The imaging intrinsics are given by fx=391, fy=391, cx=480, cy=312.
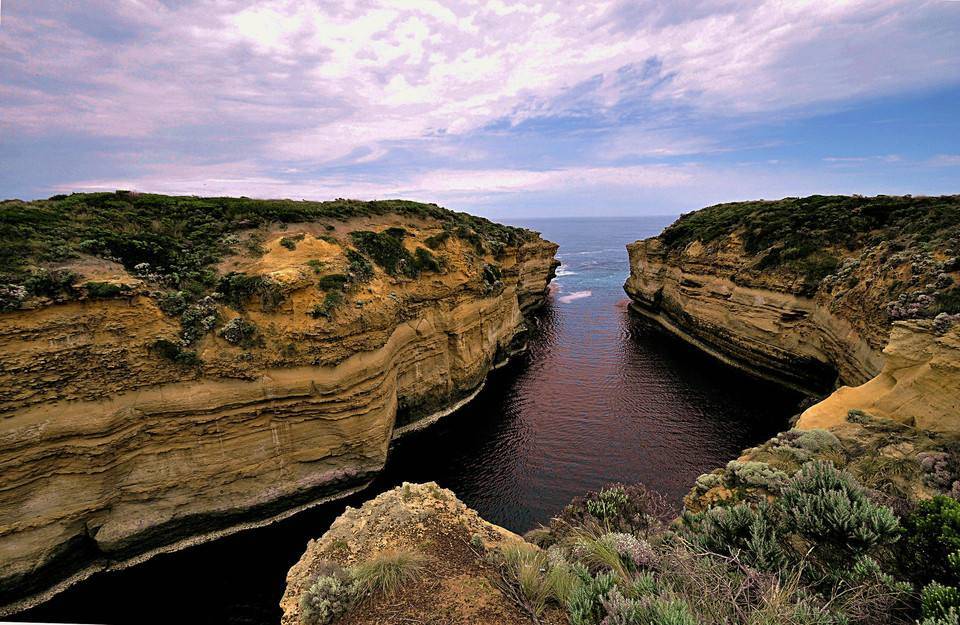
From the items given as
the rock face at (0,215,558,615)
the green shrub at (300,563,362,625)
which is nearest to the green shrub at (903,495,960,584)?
the green shrub at (300,563,362,625)

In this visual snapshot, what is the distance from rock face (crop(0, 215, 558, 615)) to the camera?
12664 millimetres

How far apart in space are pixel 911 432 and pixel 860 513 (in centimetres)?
826

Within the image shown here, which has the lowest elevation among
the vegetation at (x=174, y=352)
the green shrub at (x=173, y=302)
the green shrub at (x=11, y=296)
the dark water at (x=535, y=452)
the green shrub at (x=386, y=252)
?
the dark water at (x=535, y=452)

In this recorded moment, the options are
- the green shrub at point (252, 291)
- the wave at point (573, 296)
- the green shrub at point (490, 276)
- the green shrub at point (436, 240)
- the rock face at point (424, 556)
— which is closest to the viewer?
the rock face at point (424, 556)

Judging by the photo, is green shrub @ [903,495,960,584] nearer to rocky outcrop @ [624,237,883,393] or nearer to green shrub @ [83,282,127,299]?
rocky outcrop @ [624,237,883,393]

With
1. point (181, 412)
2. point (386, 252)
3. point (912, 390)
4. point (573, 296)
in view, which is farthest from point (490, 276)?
point (573, 296)

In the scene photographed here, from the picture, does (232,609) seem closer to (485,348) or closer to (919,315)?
(485,348)

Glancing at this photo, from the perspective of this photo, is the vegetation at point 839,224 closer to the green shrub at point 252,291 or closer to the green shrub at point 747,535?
the green shrub at point 747,535

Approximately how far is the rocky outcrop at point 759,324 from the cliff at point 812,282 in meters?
0.08

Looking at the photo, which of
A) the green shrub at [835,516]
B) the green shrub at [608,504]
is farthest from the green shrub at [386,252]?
→ the green shrub at [835,516]

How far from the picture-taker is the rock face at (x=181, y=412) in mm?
12664

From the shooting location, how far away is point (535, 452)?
21062 millimetres

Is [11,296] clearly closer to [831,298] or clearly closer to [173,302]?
[173,302]

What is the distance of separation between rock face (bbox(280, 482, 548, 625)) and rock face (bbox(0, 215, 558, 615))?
712cm
